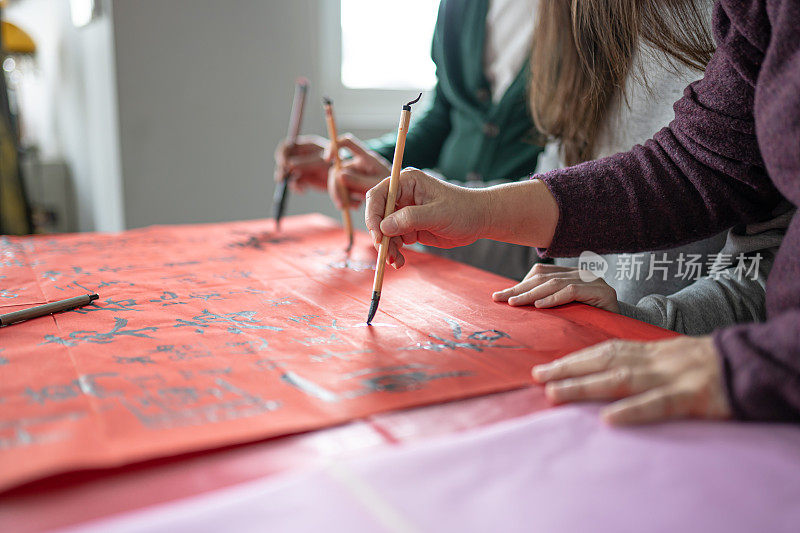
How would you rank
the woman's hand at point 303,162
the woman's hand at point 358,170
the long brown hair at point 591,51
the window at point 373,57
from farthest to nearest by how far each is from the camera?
the window at point 373,57 < the woman's hand at point 303,162 < the woman's hand at point 358,170 < the long brown hair at point 591,51

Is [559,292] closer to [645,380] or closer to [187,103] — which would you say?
[645,380]

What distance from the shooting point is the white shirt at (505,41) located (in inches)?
50.6

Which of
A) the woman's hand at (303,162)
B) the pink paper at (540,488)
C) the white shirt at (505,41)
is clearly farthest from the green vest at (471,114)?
the pink paper at (540,488)

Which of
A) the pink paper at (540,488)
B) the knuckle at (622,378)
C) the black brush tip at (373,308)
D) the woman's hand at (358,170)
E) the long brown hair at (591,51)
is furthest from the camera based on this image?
the woman's hand at (358,170)

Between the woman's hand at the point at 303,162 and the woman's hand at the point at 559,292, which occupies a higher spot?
the woman's hand at the point at 303,162

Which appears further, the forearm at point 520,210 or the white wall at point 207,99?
the white wall at point 207,99

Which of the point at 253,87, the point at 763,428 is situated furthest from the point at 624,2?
the point at 253,87

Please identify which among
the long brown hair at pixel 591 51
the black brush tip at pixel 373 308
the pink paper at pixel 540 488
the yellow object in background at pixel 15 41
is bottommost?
the black brush tip at pixel 373 308

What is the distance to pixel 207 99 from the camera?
1825 millimetres

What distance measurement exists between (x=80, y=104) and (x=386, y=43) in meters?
1.06

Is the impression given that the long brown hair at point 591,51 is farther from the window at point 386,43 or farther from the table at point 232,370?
the window at point 386,43

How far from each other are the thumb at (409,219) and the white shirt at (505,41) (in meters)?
0.77

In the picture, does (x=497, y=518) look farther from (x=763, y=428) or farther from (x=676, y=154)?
(x=676, y=154)

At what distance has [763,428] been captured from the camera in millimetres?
399
